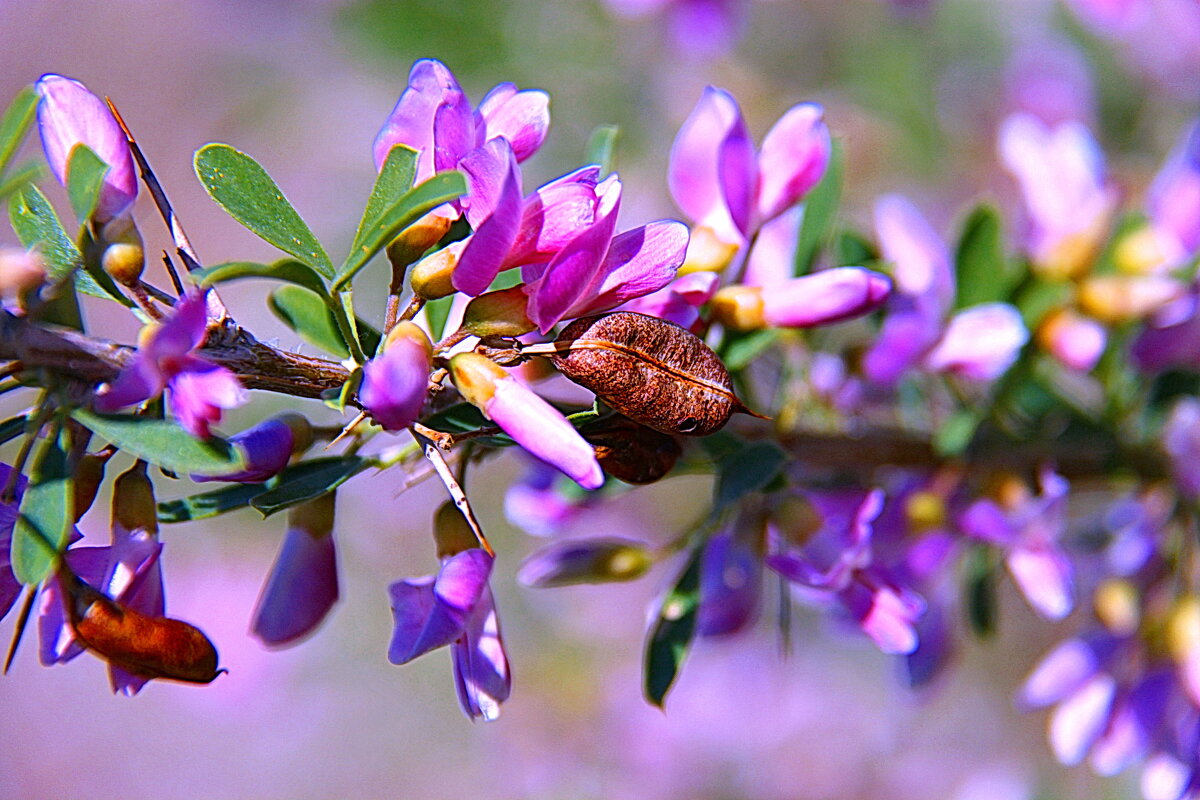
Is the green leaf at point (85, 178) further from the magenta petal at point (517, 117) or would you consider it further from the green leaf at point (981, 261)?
the green leaf at point (981, 261)

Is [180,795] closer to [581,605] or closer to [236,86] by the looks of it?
[581,605]

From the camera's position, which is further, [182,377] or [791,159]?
[791,159]

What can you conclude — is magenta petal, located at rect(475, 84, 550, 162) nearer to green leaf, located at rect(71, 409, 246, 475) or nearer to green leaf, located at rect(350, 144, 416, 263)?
green leaf, located at rect(350, 144, 416, 263)

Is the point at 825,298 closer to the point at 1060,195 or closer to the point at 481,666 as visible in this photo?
the point at 481,666

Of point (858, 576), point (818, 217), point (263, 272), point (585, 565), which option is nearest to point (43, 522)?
point (263, 272)

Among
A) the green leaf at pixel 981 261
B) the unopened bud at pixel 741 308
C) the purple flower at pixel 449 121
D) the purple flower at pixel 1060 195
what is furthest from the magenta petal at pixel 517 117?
the purple flower at pixel 1060 195

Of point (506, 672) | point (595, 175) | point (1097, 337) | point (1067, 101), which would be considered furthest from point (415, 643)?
point (1067, 101)
